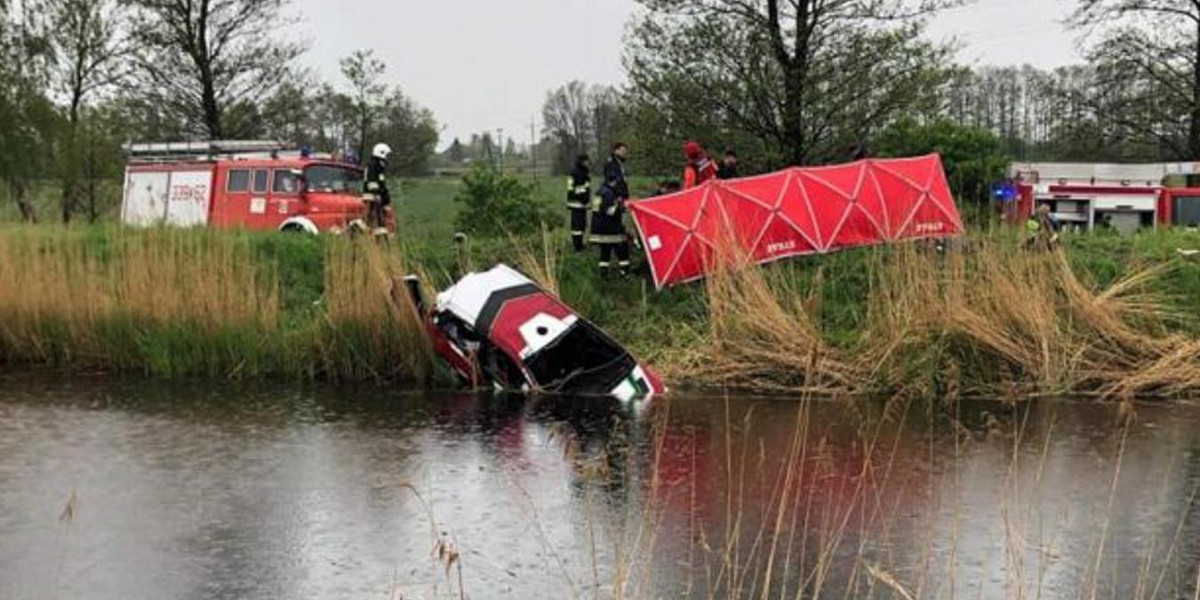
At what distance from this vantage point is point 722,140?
1980 centimetres

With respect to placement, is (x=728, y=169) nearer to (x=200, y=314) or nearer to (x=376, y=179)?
(x=376, y=179)

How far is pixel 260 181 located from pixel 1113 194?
16357 mm

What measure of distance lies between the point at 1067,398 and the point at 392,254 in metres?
6.63

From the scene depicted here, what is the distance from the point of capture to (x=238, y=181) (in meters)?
21.2

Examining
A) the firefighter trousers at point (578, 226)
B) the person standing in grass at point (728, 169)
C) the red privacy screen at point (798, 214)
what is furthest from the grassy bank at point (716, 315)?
the person standing in grass at point (728, 169)

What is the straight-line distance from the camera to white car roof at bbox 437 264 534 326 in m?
11.8

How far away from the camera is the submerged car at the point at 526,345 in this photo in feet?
38.1

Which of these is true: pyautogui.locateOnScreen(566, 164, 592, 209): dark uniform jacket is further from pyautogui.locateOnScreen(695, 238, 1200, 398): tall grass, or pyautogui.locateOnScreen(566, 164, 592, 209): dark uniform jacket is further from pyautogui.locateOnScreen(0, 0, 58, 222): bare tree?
pyautogui.locateOnScreen(0, 0, 58, 222): bare tree

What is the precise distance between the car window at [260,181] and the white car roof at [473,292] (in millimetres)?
9514

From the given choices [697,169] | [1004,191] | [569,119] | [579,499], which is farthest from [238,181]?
[569,119]

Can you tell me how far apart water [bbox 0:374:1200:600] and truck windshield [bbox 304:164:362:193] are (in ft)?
30.5

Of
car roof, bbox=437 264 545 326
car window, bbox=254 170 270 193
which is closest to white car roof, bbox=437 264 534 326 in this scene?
car roof, bbox=437 264 545 326

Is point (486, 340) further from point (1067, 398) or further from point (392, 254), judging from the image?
point (1067, 398)

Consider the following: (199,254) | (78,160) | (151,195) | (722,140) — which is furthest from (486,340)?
(78,160)
